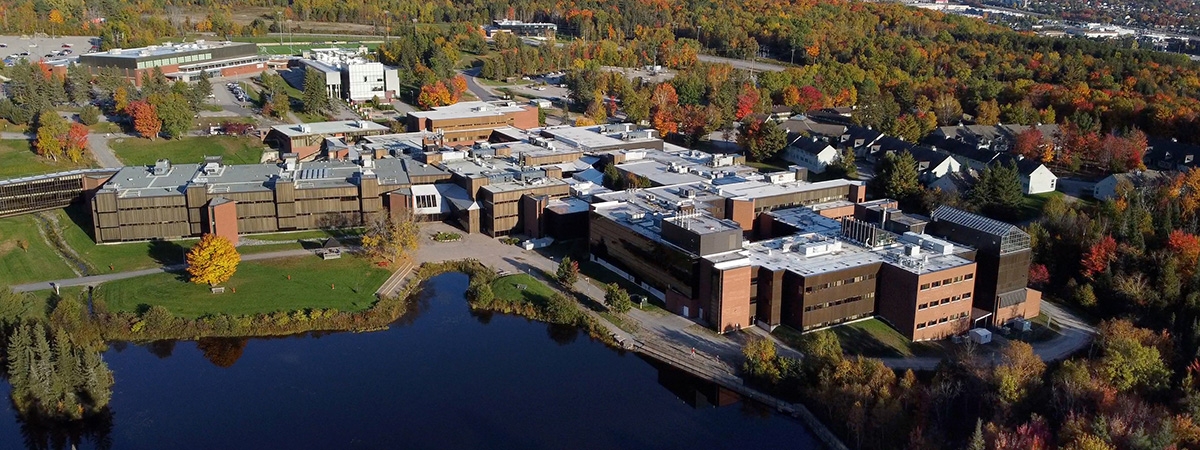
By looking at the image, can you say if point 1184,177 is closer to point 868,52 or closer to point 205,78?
point 868,52

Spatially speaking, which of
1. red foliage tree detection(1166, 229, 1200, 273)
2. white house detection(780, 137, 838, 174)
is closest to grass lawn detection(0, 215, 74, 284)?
white house detection(780, 137, 838, 174)

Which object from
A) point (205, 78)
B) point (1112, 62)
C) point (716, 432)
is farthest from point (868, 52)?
point (716, 432)

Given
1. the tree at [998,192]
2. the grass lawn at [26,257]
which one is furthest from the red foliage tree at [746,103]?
the grass lawn at [26,257]

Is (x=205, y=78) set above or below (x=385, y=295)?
above

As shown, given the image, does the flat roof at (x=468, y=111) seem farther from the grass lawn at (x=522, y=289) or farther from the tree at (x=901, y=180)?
the grass lawn at (x=522, y=289)

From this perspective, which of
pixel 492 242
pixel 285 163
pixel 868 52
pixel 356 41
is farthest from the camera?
pixel 356 41

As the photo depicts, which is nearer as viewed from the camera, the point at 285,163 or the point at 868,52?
the point at 285,163
